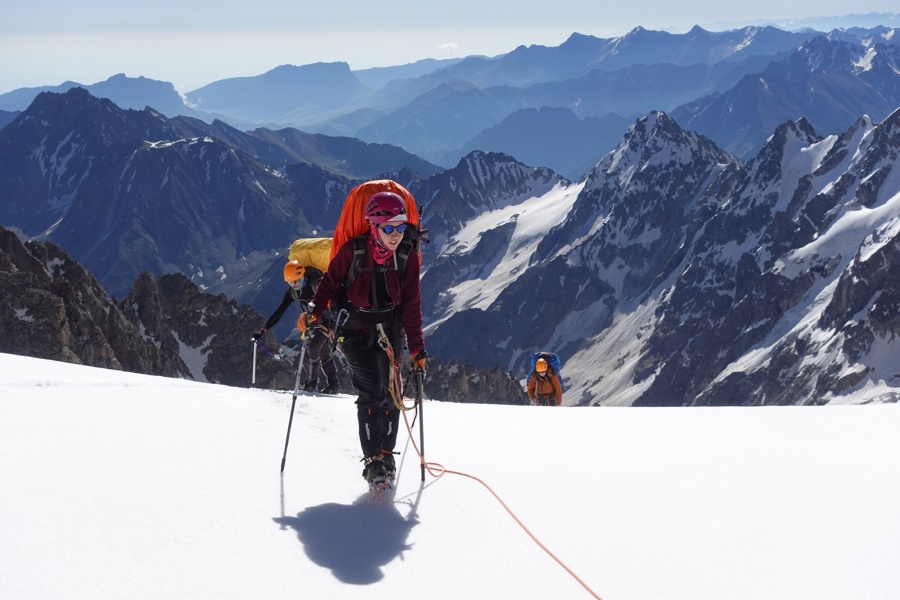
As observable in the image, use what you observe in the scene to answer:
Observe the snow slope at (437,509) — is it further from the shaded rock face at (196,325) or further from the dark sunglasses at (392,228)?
the shaded rock face at (196,325)

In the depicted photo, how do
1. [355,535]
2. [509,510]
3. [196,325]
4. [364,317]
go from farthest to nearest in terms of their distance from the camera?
[196,325]
[364,317]
[509,510]
[355,535]

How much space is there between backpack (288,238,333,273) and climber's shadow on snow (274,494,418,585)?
325 inches

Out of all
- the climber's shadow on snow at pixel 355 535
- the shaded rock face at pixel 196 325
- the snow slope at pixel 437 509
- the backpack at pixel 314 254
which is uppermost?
the backpack at pixel 314 254

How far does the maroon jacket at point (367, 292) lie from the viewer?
25.5ft

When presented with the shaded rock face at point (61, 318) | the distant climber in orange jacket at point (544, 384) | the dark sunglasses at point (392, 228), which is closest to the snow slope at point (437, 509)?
the dark sunglasses at point (392, 228)

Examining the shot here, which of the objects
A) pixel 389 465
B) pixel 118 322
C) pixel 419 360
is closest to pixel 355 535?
pixel 389 465

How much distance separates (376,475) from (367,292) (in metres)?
1.86

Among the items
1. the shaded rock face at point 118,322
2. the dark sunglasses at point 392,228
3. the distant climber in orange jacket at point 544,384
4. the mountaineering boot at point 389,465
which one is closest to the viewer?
the mountaineering boot at point 389,465

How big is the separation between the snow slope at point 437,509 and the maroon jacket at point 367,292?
5.03 ft

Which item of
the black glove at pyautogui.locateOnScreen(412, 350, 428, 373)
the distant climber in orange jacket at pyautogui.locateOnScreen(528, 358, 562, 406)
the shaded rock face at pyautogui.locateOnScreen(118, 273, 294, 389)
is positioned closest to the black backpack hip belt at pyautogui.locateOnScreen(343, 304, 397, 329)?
the black glove at pyautogui.locateOnScreen(412, 350, 428, 373)

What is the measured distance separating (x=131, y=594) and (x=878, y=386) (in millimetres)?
180868

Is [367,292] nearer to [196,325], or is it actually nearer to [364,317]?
[364,317]

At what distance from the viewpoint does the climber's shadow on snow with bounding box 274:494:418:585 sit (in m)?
5.59

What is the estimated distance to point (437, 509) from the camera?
691 cm
